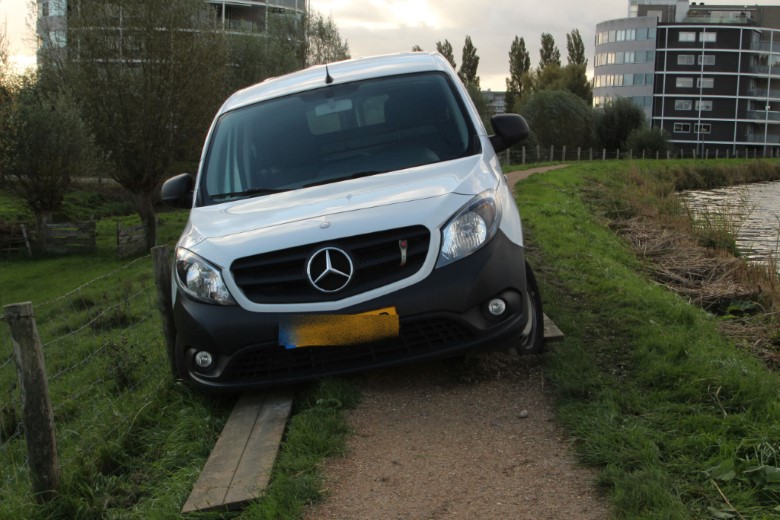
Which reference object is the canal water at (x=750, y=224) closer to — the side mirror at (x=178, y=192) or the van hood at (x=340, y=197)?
the van hood at (x=340, y=197)

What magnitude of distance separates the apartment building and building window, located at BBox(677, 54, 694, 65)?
0.12 m

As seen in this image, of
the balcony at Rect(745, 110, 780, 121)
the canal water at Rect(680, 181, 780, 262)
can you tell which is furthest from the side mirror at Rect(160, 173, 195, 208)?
the balcony at Rect(745, 110, 780, 121)

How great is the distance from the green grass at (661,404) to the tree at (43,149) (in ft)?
89.1

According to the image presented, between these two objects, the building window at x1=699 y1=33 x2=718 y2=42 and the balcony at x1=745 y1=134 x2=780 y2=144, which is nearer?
the balcony at x1=745 y1=134 x2=780 y2=144

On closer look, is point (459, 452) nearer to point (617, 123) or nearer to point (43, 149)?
point (43, 149)

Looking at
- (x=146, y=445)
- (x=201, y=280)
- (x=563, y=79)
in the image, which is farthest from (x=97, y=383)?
(x=563, y=79)

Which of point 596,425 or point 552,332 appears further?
point 552,332

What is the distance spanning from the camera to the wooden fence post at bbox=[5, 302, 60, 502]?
14.1 feet

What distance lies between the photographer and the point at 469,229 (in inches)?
197

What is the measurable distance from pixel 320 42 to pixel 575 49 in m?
65.8

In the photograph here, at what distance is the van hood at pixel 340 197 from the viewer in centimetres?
513

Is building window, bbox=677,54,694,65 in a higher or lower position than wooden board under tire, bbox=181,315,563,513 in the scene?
higher

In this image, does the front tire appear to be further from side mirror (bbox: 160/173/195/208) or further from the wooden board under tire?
side mirror (bbox: 160/173/195/208)

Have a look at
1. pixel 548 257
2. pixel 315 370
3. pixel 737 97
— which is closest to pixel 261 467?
pixel 315 370
